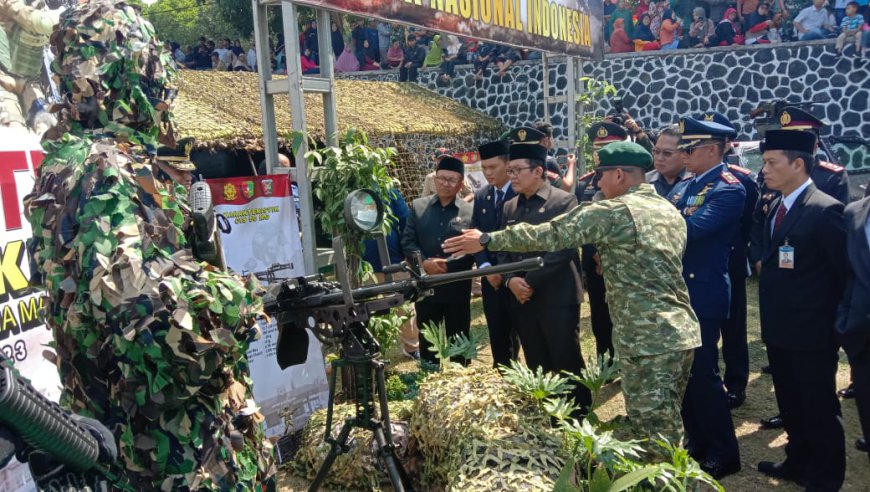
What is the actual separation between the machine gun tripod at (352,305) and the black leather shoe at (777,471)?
2.24m

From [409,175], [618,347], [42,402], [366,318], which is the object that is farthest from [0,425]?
[409,175]

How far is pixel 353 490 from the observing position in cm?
412

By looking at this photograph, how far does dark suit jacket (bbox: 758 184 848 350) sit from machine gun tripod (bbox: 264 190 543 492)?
1.73 metres

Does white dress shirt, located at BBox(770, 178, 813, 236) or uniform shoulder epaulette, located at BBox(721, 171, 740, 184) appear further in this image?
uniform shoulder epaulette, located at BBox(721, 171, 740, 184)

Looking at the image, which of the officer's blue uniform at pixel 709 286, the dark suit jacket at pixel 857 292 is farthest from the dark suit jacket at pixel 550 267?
the dark suit jacket at pixel 857 292

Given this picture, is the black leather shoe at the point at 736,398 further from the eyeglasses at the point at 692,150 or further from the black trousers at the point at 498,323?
the eyeglasses at the point at 692,150

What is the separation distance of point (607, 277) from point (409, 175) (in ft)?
28.5

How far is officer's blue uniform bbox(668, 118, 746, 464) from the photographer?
4074 mm

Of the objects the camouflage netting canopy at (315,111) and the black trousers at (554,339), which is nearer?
the black trousers at (554,339)

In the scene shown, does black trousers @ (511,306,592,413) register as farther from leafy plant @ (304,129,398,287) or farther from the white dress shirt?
the white dress shirt

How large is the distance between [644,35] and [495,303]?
492 inches

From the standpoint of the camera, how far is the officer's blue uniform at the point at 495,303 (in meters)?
5.37

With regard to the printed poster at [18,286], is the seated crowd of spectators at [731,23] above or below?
above

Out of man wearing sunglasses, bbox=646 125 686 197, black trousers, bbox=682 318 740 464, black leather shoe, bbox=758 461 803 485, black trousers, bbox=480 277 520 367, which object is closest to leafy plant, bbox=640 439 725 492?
black trousers, bbox=682 318 740 464
